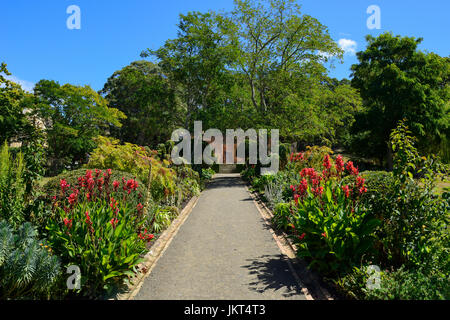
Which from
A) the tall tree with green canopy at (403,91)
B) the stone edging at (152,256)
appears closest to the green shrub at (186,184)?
the stone edging at (152,256)

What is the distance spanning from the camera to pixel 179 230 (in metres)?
8.11

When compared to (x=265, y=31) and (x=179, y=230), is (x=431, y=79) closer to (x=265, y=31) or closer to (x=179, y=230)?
(x=265, y=31)

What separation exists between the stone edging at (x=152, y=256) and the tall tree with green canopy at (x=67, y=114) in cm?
1847

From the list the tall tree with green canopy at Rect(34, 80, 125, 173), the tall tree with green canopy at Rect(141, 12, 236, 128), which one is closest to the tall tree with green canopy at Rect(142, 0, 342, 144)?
the tall tree with green canopy at Rect(141, 12, 236, 128)

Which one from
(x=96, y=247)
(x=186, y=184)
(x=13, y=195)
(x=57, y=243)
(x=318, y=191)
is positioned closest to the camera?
(x=96, y=247)

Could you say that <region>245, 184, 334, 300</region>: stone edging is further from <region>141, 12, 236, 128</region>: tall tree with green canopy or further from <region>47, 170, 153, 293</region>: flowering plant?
<region>141, 12, 236, 128</region>: tall tree with green canopy

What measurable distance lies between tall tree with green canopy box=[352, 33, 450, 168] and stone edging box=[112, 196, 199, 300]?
19.3 m

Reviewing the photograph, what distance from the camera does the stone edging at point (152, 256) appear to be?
4.52 metres

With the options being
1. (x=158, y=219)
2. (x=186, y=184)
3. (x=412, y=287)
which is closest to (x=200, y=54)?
(x=186, y=184)

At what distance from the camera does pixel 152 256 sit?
235 inches

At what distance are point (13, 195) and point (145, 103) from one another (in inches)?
751

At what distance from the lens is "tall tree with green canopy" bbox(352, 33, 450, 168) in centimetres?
2275

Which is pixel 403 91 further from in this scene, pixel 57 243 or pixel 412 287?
pixel 57 243
